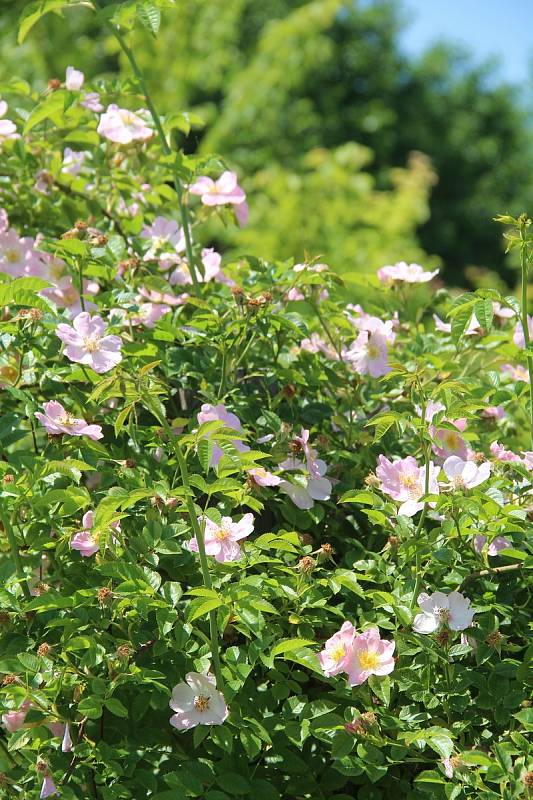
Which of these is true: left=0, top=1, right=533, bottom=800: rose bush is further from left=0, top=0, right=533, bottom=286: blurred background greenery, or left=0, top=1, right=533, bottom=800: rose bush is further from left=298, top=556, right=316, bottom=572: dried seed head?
left=0, top=0, right=533, bottom=286: blurred background greenery

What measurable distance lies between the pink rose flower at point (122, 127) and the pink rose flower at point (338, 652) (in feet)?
2.94

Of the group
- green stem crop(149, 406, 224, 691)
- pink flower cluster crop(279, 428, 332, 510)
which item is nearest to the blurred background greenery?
pink flower cluster crop(279, 428, 332, 510)

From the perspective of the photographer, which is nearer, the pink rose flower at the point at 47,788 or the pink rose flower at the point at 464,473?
the pink rose flower at the point at 47,788

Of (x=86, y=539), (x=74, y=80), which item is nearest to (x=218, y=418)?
(x=86, y=539)

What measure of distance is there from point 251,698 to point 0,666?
0.28m

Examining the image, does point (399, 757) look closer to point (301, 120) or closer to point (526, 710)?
point (526, 710)

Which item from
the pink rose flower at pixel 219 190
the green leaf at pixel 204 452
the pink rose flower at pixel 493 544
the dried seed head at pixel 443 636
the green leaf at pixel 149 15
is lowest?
the dried seed head at pixel 443 636

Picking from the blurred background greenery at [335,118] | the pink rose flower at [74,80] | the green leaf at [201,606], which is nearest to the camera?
the green leaf at [201,606]

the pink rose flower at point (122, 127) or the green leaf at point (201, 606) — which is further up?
the pink rose flower at point (122, 127)

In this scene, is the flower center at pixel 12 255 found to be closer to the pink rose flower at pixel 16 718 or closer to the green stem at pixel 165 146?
the green stem at pixel 165 146

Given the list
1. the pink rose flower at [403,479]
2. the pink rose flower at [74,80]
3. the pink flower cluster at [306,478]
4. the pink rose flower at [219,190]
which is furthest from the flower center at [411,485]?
the pink rose flower at [74,80]

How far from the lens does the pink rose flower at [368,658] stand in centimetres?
112

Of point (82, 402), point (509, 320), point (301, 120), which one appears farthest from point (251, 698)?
point (301, 120)

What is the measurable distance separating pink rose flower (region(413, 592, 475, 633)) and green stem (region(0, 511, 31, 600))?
458 millimetres
